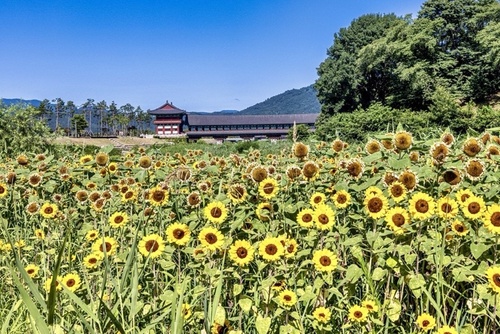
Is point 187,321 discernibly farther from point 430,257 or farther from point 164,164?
point 164,164

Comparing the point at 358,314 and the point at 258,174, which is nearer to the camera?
the point at 358,314

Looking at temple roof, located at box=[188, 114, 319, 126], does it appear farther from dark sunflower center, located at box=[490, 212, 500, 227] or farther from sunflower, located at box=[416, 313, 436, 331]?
sunflower, located at box=[416, 313, 436, 331]

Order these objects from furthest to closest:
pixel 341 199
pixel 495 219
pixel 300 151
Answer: pixel 300 151 < pixel 341 199 < pixel 495 219

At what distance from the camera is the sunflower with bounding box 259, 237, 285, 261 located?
133 centimetres

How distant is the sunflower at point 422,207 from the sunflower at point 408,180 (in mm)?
120

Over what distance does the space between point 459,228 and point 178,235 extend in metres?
0.97

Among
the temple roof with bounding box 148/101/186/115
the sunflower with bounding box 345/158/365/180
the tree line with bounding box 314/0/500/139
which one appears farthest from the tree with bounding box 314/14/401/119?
the temple roof with bounding box 148/101/186/115

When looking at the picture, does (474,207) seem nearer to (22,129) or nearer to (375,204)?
(375,204)

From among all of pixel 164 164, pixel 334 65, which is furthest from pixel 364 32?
pixel 164 164

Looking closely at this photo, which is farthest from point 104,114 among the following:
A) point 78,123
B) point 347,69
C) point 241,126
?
point 347,69

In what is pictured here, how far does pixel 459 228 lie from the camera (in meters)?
1.42

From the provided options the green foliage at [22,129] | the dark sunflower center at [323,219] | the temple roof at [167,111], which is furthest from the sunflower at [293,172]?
the temple roof at [167,111]

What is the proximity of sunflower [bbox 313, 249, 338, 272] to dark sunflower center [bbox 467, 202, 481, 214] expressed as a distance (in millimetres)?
475

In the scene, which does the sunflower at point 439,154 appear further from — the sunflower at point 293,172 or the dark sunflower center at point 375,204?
the sunflower at point 293,172
